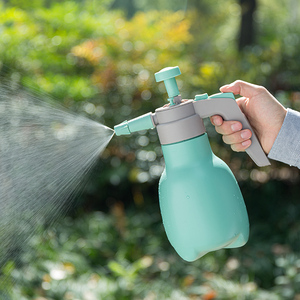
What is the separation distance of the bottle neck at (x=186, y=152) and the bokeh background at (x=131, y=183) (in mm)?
1513

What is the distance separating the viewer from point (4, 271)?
7.68 feet

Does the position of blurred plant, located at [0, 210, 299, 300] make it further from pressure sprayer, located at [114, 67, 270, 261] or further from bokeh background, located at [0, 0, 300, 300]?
pressure sprayer, located at [114, 67, 270, 261]

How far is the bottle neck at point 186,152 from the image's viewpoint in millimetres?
1040

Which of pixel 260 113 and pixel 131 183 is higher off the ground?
pixel 260 113

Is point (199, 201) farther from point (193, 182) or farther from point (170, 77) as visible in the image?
point (170, 77)

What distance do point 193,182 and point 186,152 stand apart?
8cm

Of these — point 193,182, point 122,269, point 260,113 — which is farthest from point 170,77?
point 122,269

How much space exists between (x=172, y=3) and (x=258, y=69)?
36.6 ft

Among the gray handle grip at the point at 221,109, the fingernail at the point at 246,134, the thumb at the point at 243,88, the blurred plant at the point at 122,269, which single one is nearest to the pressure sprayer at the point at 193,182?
the gray handle grip at the point at 221,109

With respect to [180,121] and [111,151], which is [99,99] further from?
[180,121]

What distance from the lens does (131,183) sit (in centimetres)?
356

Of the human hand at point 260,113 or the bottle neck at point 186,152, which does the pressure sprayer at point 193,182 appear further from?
the human hand at point 260,113

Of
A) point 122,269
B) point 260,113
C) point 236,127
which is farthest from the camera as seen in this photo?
point 122,269

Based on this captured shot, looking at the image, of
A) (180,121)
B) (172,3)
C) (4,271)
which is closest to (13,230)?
(4,271)
